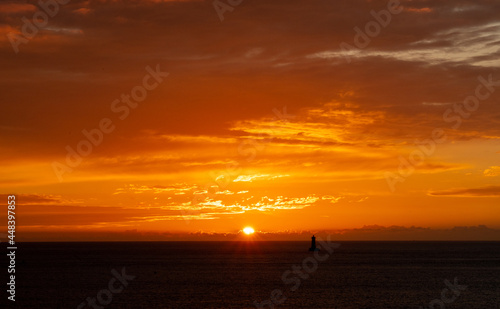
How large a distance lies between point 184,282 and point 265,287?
15.4m

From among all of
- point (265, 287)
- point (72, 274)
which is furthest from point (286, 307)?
point (72, 274)

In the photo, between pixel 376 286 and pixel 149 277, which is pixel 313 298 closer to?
pixel 376 286

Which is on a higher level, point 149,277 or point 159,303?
point 149,277

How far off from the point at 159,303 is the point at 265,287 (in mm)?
22500

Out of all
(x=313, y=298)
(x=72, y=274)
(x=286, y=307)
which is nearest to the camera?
(x=286, y=307)

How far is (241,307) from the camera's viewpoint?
65375mm

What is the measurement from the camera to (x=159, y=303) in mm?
68250

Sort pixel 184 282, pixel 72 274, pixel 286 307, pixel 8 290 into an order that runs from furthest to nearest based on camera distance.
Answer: pixel 72 274 < pixel 184 282 < pixel 8 290 < pixel 286 307

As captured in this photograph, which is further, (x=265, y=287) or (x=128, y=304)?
(x=265, y=287)

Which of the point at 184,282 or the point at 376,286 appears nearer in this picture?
the point at 376,286

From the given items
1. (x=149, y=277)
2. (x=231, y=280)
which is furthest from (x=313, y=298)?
(x=149, y=277)

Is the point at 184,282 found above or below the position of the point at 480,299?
above

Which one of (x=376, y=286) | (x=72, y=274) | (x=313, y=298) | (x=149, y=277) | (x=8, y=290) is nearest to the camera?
(x=313, y=298)

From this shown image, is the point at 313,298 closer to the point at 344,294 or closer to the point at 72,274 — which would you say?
the point at 344,294
